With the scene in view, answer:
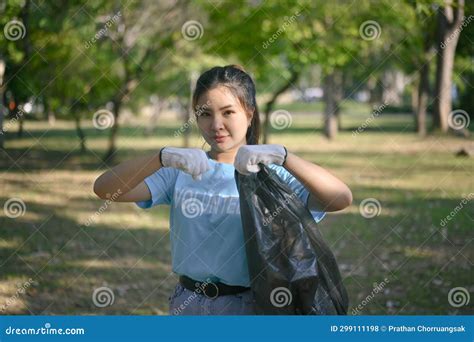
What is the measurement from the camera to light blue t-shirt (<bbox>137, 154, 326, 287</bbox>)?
2.22 metres

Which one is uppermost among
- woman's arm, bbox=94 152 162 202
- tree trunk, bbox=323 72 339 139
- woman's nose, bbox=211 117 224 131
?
tree trunk, bbox=323 72 339 139

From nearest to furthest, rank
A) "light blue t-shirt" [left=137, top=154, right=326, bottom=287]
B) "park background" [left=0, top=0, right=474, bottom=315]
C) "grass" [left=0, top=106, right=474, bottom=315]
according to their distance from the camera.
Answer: "light blue t-shirt" [left=137, top=154, right=326, bottom=287]
"grass" [left=0, top=106, right=474, bottom=315]
"park background" [left=0, top=0, right=474, bottom=315]

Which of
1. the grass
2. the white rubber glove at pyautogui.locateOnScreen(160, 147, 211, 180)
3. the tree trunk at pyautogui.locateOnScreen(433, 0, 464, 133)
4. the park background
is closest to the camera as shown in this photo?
the white rubber glove at pyautogui.locateOnScreen(160, 147, 211, 180)

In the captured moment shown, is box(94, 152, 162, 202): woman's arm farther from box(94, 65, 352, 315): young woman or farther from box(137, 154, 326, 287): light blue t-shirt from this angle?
box(137, 154, 326, 287): light blue t-shirt

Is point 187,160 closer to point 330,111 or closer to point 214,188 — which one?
point 214,188

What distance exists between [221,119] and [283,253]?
497 mm

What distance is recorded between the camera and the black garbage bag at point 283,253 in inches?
87.6

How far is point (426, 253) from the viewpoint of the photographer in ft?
19.9

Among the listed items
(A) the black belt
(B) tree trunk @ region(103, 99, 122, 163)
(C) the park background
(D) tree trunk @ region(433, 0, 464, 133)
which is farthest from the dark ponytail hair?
(B) tree trunk @ region(103, 99, 122, 163)

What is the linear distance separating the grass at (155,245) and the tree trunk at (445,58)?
1.59 metres

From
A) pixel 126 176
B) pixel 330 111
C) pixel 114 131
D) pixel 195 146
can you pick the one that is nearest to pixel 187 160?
pixel 126 176

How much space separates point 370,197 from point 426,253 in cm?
345

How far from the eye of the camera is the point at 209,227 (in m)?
2.23

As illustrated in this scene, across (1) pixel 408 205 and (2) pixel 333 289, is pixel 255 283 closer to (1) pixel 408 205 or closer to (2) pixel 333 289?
(2) pixel 333 289
